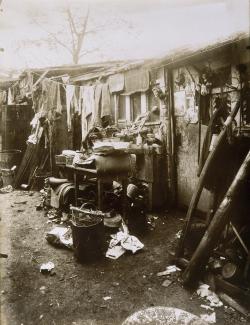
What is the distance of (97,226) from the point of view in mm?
6094

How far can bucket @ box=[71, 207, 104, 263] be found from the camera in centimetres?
602

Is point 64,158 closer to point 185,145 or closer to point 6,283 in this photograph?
point 185,145

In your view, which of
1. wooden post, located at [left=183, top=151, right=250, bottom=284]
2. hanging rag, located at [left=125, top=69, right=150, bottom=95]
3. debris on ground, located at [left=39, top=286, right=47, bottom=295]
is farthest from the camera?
hanging rag, located at [left=125, top=69, right=150, bottom=95]

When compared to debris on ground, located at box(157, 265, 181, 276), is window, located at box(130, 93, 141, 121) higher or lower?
higher

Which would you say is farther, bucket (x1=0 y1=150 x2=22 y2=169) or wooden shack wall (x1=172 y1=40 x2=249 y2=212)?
bucket (x1=0 y1=150 x2=22 y2=169)

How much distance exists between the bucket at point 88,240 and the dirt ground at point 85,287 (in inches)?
6.7

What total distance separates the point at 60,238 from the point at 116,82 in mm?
5845

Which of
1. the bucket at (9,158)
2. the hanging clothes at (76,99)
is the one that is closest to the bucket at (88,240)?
the hanging clothes at (76,99)

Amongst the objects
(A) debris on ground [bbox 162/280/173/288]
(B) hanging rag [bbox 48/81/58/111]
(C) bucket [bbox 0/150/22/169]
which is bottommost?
(A) debris on ground [bbox 162/280/173/288]

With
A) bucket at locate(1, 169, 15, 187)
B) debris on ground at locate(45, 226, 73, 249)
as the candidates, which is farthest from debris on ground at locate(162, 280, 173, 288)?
bucket at locate(1, 169, 15, 187)

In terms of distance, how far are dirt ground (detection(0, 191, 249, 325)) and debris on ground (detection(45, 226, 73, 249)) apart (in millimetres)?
133

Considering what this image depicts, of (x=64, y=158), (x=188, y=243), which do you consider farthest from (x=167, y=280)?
(x=64, y=158)

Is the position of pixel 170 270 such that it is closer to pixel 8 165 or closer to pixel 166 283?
pixel 166 283

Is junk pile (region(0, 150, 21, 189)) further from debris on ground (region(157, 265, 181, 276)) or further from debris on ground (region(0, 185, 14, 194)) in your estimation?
debris on ground (region(157, 265, 181, 276))
